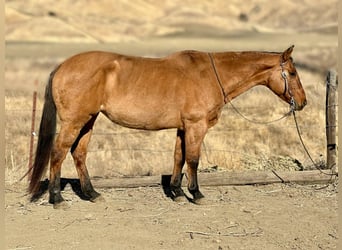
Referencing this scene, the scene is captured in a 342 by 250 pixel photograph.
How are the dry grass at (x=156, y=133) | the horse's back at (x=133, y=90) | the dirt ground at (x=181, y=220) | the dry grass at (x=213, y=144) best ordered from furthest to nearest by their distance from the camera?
the dry grass at (x=156, y=133), the dry grass at (x=213, y=144), the horse's back at (x=133, y=90), the dirt ground at (x=181, y=220)

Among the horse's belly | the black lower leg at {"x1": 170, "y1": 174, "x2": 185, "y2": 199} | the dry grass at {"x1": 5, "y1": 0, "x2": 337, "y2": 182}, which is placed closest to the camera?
the horse's belly

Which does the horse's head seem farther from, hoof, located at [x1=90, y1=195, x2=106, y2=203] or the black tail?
the black tail

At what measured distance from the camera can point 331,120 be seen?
8078 mm

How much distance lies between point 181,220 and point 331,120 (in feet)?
10.1

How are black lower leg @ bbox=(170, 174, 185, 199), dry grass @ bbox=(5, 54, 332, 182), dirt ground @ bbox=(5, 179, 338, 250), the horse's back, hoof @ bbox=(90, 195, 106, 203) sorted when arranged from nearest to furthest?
dirt ground @ bbox=(5, 179, 338, 250)
the horse's back
hoof @ bbox=(90, 195, 106, 203)
black lower leg @ bbox=(170, 174, 185, 199)
dry grass @ bbox=(5, 54, 332, 182)

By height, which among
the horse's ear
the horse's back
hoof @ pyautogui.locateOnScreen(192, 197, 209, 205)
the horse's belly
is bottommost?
hoof @ pyautogui.locateOnScreen(192, 197, 209, 205)

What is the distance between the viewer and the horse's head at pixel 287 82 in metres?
6.91

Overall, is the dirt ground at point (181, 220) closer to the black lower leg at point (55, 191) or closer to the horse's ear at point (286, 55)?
the black lower leg at point (55, 191)

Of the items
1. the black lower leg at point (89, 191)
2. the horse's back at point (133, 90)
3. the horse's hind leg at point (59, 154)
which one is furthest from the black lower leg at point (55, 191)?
the horse's back at point (133, 90)

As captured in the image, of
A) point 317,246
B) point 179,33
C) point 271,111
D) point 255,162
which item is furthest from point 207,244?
point 179,33

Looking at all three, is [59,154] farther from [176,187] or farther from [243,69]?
[243,69]

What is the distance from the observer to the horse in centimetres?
656

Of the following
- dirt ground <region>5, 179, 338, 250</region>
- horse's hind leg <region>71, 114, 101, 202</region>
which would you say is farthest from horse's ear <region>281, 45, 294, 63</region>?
horse's hind leg <region>71, 114, 101, 202</region>

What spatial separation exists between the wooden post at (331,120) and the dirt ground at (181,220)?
19.4 inches
